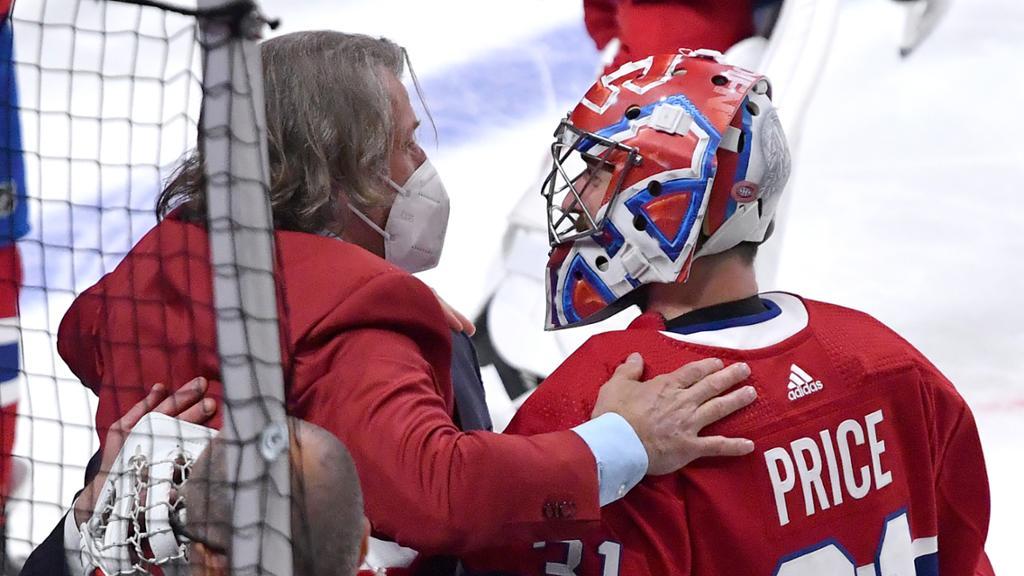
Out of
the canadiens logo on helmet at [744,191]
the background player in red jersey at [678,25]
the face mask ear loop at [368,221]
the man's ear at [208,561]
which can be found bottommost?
the background player in red jersey at [678,25]

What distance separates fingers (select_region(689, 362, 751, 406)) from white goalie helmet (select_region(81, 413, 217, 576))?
52cm

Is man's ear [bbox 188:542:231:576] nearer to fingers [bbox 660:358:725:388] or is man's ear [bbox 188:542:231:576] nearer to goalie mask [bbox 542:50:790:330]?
fingers [bbox 660:358:725:388]

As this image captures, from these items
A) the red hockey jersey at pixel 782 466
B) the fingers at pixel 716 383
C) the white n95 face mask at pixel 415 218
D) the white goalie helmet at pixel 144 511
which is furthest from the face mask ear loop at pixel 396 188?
the white goalie helmet at pixel 144 511

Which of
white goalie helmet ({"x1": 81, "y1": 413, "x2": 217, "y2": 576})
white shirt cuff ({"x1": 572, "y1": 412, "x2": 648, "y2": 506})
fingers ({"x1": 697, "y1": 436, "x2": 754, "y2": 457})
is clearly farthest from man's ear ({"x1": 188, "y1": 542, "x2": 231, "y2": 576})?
fingers ({"x1": 697, "y1": 436, "x2": 754, "y2": 457})

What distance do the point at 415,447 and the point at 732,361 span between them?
1.19ft

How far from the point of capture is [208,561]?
1.00 m

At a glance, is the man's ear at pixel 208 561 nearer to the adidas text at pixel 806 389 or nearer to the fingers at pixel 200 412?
the fingers at pixel 200 412

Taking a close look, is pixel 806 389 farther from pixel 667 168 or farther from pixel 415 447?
pixel 415 447

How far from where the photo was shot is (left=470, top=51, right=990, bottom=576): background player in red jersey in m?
1.49

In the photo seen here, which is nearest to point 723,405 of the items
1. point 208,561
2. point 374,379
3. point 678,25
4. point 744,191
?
point 744,191

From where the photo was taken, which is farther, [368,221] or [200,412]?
[368,221]

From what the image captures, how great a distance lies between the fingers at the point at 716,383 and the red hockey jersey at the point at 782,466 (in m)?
0.03

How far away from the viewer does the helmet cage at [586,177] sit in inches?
62.5

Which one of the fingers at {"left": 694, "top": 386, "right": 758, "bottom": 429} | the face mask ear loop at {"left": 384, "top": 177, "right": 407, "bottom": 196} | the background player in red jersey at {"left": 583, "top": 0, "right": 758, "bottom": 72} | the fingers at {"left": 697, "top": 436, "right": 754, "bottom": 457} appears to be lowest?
the background player in red jersey at {"left": 583, "top": 0, "right": 758, "bottom": 72}
